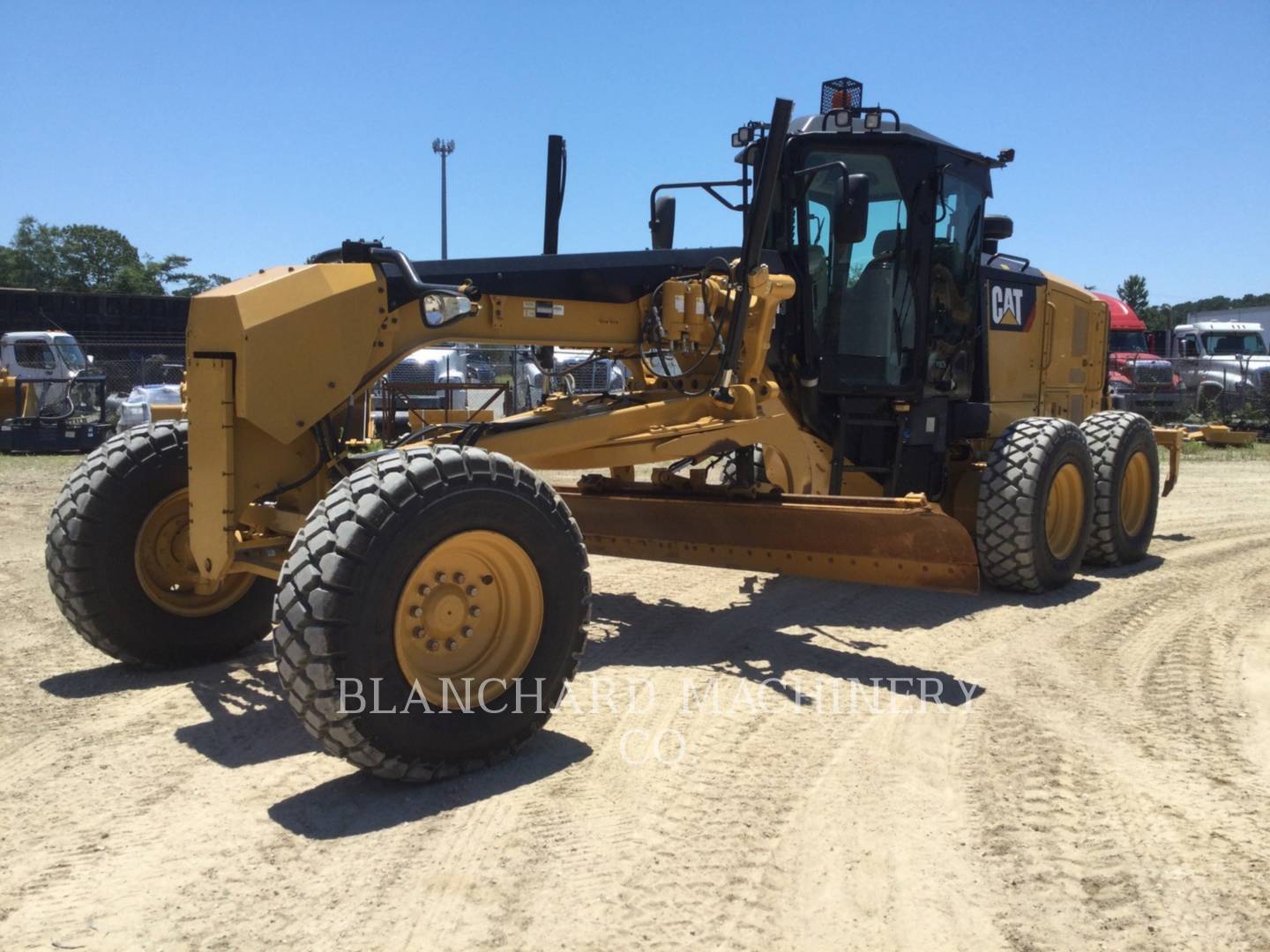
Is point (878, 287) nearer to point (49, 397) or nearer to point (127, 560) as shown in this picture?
point (127, 560)

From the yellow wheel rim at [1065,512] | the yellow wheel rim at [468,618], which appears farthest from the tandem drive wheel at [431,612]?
the yellow wheel rim at [1065,512]

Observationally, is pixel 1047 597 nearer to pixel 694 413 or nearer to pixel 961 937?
pixel 694 413

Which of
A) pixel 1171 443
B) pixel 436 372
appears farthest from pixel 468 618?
pixel 436 372

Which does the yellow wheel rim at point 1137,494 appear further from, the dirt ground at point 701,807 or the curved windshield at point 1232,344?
the curved windshield at point 1232,344

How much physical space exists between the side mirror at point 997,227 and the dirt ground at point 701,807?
3469 millimetres

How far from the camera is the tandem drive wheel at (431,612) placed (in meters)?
3.65

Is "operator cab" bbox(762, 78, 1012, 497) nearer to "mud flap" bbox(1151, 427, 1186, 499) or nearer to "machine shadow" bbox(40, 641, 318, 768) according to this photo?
"mud flap" bbox(1151, 427, 1186, 499)

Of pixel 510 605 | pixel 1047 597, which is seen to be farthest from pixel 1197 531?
pixel 510 605

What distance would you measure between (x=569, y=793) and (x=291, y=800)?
3.12ft

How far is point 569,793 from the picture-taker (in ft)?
12.7

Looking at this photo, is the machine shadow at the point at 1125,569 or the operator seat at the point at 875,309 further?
the machine shadow at the point at 1125,569

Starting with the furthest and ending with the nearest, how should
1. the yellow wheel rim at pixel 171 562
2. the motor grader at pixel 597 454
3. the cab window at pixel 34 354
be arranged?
the cab window at pixel 34 354 → the yellow wheel rim at pixel 171 562 → the motor grader at pixel 597 454

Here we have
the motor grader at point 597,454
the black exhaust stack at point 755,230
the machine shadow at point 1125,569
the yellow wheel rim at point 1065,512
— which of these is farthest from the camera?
the machine shadow at point 1125,569

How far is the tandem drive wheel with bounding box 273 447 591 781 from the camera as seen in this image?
365 cm
